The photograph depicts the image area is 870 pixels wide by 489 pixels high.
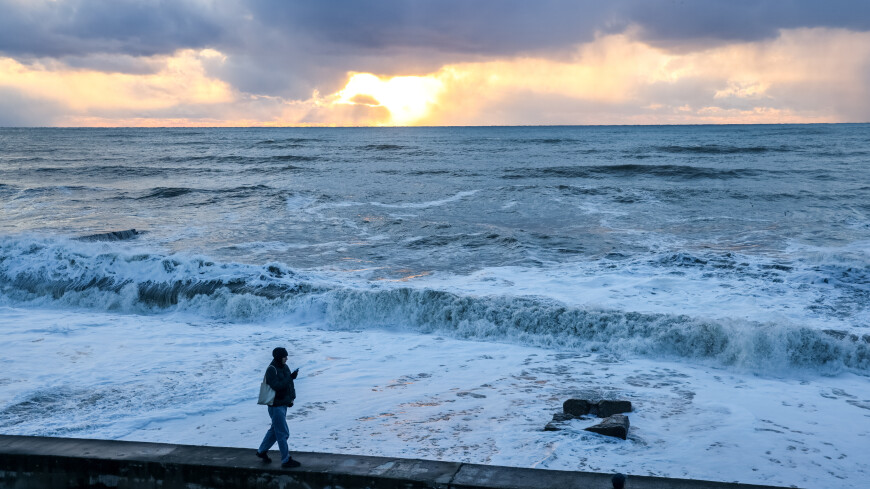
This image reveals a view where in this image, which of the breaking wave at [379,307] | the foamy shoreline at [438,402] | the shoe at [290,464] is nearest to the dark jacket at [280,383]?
the shoe at [290,464]

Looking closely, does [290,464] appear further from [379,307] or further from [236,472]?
[379,307]

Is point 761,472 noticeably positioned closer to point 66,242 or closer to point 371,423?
point 371,423

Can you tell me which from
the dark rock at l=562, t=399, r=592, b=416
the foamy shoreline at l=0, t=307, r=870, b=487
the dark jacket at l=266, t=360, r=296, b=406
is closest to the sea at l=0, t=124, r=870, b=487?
the foamy shoreline at l=0, t=307, r=870, b=487

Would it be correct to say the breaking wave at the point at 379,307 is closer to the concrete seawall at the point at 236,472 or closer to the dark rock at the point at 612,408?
the dark rock at the point at 612,408

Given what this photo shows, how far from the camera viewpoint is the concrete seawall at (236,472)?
4.92 m

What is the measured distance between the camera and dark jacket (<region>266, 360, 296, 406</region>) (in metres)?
5.35

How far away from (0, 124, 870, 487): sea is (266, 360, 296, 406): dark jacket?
4.73 ft

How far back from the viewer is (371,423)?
7.28 metres

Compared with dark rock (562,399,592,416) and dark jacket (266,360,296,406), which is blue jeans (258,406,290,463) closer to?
dark jacket (266,360,296,406)

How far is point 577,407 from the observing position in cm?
718

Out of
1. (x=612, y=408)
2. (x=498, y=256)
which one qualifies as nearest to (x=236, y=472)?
(x=612, y=408)

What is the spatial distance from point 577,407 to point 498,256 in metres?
9.78

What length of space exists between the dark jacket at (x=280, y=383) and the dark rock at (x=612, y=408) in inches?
139

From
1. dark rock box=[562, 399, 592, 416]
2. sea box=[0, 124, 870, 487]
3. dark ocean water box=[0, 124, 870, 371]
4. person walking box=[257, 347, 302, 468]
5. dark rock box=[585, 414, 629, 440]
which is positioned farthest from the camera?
dark ocean water box=[0, 124, 870, 371]
